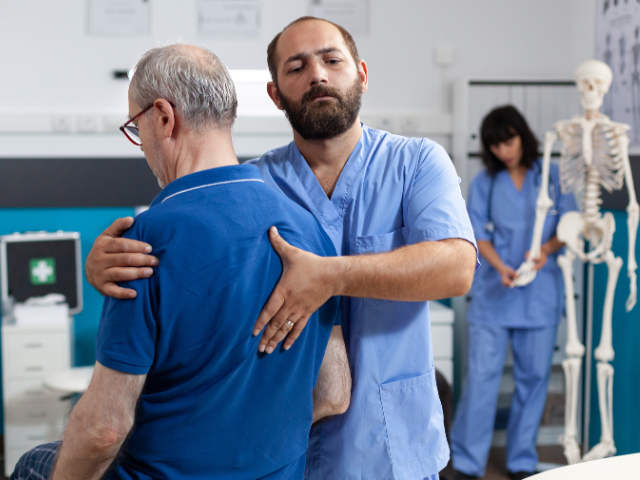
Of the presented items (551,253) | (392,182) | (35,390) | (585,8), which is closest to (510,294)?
(551,253)

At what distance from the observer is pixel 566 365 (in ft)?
9.50

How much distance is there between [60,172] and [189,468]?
3.02 m

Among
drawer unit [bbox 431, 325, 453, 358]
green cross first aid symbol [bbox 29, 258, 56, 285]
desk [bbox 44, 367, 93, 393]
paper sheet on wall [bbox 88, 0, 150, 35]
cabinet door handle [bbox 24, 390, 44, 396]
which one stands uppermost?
paper sheet on wall [bbox 88, 0, 150, 35]

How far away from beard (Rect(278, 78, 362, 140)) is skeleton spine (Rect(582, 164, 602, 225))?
1.87 m

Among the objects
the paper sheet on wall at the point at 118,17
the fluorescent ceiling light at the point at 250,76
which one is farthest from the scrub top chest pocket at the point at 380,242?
the paper sheet on wall at the point at 118,17

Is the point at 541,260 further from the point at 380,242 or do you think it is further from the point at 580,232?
the point at 380,242

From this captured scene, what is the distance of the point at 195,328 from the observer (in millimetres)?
893

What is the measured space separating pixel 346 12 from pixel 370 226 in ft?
9.11

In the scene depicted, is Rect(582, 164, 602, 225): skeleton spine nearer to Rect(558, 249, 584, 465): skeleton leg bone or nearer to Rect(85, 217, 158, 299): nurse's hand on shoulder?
Rect(558, 249, 584, 465): skeleton leg bone

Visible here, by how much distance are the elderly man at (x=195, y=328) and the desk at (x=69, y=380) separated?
1927mm

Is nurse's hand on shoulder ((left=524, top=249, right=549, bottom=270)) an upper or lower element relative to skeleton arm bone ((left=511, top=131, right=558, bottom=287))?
lower

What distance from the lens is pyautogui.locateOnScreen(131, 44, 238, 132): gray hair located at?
979mm

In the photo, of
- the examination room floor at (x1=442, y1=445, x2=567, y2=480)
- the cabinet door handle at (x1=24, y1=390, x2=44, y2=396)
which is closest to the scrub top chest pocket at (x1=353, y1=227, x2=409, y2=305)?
the examination room floor at (x1=442, y1=445, x2=567, y2=480)

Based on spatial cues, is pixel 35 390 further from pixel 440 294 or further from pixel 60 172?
pixel 440 294
